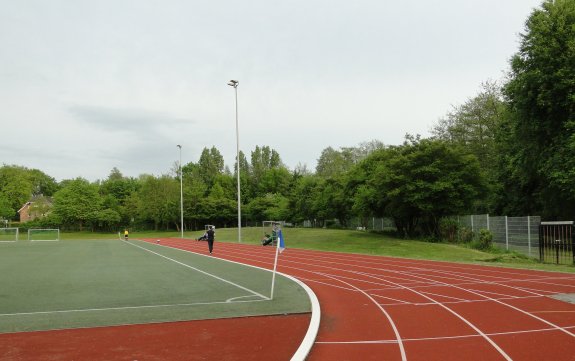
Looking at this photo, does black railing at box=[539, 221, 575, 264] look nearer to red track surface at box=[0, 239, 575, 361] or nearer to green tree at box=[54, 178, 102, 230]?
red track surface at box=[0, 239, 575, 361]

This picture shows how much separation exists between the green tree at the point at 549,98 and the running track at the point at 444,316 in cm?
1442

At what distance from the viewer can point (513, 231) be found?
27.3 meters

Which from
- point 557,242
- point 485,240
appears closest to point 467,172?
point 485,240

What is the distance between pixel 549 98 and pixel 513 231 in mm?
8306

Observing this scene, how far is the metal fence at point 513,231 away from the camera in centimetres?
2556

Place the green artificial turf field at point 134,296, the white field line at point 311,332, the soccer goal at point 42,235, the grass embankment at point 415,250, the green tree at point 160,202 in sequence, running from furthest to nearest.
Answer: the green tree at point 160,202 < the soccer goal at point 42,235 < the grass embankment at point 415,250 < the green artificial turf field at point 134,296 < the white field line at point 311,332

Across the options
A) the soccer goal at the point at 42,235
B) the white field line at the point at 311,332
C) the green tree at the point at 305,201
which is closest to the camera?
the white field line at the point at 311,332

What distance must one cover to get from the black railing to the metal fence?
3016mm

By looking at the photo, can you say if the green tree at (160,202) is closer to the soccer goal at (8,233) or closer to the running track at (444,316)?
the soccer goal at (8,233)

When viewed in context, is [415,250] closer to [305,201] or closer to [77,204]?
[305,201]

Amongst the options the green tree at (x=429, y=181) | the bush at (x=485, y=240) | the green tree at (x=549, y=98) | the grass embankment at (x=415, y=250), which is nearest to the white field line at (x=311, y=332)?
the grass embankment at (x=415, y=250)

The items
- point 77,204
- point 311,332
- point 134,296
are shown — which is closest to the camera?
point 311,332

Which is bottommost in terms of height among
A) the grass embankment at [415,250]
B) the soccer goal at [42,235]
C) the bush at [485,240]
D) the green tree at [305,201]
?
the soccer goal at [42,235]

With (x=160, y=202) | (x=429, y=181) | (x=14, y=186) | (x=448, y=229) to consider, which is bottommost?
(x=448, y=229)
